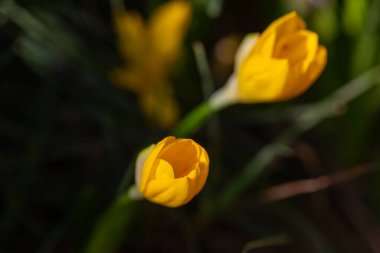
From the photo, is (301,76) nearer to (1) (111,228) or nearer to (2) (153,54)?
(1) (111,228)

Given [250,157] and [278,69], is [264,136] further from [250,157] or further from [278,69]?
[278,69]

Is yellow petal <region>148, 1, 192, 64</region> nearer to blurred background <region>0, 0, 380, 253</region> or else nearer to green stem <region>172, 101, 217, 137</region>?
blurred background <region>0, 0, 380, 253</region>

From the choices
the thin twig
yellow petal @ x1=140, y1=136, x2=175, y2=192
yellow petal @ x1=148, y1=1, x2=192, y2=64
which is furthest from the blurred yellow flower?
yellow petal @ x1=140, y1=136, x2=175, y2=192

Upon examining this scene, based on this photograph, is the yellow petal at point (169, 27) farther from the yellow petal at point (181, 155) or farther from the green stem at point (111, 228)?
the yellow petal at point (181, 155)

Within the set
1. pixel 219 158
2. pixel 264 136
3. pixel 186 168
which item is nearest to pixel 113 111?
pixel 219 158

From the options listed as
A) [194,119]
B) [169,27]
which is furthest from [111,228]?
[169,27]
